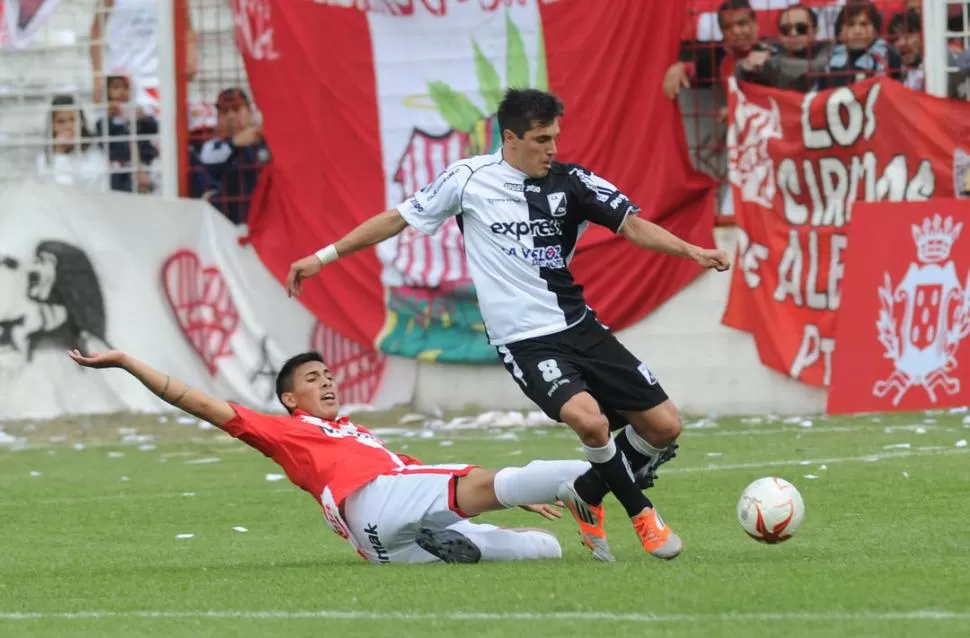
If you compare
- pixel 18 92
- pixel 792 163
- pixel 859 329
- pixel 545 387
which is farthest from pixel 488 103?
pixel 545 387

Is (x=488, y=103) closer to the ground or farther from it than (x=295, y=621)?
farther from it

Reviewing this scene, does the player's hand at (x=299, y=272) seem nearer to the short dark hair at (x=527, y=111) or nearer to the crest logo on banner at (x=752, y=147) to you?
the short dark hair at (x=527, y=111)

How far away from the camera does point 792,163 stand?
15.8 metres

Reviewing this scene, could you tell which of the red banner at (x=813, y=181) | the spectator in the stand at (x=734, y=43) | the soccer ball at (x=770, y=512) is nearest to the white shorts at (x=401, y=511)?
the soccer ball at (x=770, y=512)

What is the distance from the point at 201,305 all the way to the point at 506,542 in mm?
10948

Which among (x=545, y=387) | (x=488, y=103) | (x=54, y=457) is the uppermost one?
(x=488, y=103)

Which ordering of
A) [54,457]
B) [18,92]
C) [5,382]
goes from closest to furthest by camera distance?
[54,457], [5,382], [18,92]

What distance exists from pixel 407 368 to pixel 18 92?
5.62m

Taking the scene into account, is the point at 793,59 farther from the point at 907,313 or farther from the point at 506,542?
the point at 506,542

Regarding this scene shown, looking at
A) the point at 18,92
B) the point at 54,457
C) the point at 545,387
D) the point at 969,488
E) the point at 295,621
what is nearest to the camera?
the point at 295,621

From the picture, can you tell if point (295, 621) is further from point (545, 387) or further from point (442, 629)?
point (545, 387)

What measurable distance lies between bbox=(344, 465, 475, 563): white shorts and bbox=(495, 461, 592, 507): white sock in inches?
8.8

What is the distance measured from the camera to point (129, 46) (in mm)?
20938

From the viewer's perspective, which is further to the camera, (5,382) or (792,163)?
(5,382)
